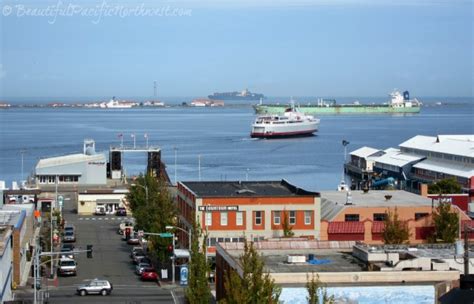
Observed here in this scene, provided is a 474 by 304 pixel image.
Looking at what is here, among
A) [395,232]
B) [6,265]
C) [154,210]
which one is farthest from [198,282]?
[154,210]

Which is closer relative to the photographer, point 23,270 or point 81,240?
point 23,270

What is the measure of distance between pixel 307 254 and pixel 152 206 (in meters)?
→ 19.1

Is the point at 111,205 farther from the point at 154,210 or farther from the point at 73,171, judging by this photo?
the point at 154,210

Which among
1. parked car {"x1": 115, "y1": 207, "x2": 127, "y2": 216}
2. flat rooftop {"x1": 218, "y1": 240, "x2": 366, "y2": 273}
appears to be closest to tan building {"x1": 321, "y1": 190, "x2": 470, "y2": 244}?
flat rooftop {"x1": 218, "y1": 240, "x2": 366, "y2": 273}

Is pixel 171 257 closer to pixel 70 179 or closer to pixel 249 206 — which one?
pixel 249 206

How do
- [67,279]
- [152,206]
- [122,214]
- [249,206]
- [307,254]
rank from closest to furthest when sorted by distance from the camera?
[307,254]
[67,279]
[249,206]
[152,206]
[122,214]

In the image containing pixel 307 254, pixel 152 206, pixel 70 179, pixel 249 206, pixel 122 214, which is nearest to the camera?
pixel 307 254

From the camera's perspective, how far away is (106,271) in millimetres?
47094

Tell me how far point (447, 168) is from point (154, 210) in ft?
146

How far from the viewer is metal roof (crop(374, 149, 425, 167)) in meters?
101

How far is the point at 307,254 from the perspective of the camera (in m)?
33.7

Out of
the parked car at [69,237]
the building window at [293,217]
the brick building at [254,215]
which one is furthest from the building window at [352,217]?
the parked car at [69,237]

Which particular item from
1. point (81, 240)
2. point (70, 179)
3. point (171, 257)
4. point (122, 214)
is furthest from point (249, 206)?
point (70, 179)

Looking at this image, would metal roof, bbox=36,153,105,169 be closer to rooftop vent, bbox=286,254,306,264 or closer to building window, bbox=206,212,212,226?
building window, bbox=206,212,212,226
